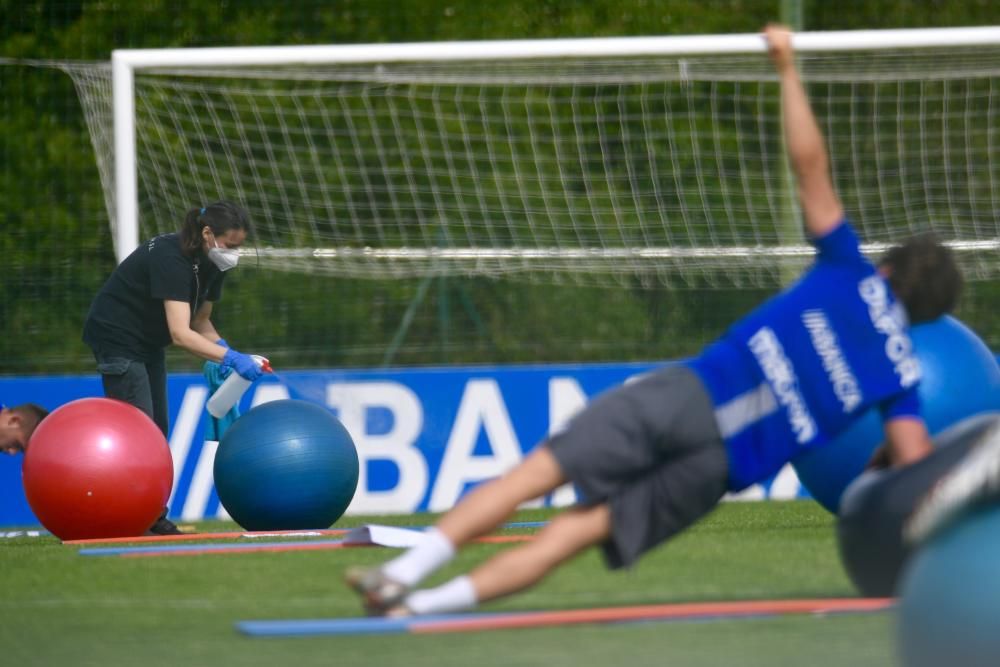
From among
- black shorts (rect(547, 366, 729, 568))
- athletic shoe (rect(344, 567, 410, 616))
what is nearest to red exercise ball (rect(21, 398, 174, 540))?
athletic shoe (rect(344, 567, 410, 616))

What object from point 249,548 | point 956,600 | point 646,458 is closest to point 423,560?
point 646,458

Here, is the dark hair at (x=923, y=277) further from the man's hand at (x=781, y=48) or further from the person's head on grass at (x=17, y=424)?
the person's head on grass at (x=17, y=424)

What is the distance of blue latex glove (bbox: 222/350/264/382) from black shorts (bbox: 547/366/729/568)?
15.8ft

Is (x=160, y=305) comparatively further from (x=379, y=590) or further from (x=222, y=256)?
(x=379, y=590)

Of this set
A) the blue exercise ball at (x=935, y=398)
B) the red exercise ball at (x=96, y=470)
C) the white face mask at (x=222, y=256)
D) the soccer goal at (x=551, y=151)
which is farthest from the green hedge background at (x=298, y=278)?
the blue exercise ball at (x=935, y=398)

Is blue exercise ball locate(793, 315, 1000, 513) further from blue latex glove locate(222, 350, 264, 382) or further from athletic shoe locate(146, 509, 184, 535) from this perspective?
athletic shoe locate(146, 509, 184, 535)

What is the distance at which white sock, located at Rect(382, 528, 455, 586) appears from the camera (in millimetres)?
4984

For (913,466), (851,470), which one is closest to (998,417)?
(913,466)

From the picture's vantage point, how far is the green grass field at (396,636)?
4676 mm

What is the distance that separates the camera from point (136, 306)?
9.78 metres

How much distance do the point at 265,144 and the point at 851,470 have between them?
10525 millimetres

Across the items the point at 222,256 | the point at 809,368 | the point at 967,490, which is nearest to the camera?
the point at 967,490

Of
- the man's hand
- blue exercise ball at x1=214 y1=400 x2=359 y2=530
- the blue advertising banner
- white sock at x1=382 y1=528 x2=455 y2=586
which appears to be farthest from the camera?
the blue advertising banner

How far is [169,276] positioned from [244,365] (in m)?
0.68
